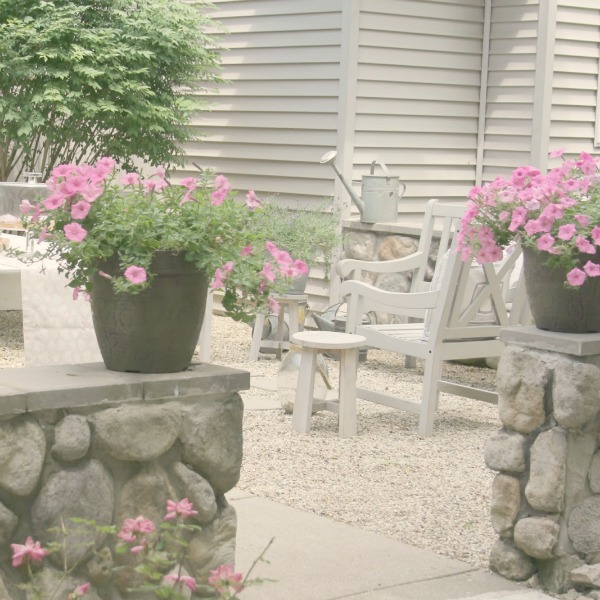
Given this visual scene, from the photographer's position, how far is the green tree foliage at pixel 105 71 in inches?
324

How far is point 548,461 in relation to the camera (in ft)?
11.4

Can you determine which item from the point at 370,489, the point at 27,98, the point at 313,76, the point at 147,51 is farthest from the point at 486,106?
the point at 370,489

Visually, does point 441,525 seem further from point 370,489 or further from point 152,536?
point 152,536

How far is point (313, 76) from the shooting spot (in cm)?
842

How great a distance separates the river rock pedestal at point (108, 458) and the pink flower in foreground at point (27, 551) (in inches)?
5.0

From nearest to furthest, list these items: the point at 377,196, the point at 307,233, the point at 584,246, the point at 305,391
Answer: the point at 584,246 → the point at 305,391 → the point at 307,233 → the point at 377,196

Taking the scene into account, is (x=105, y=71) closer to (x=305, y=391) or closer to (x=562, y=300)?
(x=305, y=391)

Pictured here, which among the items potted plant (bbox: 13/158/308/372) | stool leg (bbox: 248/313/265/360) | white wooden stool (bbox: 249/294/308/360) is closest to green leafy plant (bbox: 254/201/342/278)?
white wooden stool (bbox: 249/294/308/360)

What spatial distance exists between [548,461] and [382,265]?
10.7 feet

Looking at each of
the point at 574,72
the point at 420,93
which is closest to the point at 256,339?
the point at 420,93

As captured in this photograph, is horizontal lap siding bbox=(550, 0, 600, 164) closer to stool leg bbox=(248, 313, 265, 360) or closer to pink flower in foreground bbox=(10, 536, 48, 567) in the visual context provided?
stool leg bbox=(248, 313, 265, 360)

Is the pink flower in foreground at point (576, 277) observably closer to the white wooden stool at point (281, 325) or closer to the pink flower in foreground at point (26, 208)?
the pink flower in foreground at point (26, 208)

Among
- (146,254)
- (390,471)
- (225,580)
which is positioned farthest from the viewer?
(390,471)

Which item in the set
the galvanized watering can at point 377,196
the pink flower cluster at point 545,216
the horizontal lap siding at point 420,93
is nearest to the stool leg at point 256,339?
the galvanized watering can at point 377,196
